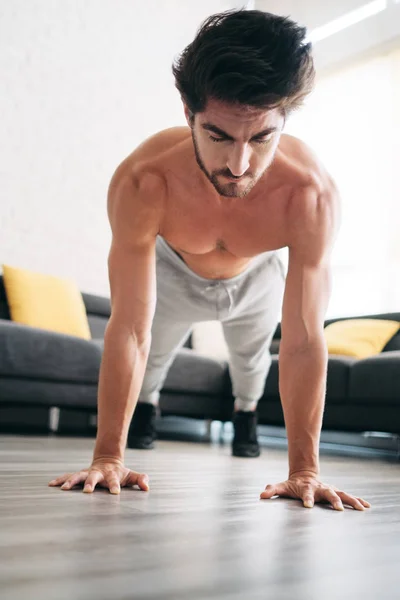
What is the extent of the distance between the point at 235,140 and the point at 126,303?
1.25 feet

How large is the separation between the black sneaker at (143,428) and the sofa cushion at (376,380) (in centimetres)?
93

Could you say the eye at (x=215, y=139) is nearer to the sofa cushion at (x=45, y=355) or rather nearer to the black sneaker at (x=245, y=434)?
the black sneaker at (x=245, y=434)

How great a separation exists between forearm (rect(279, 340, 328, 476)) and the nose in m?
0.37

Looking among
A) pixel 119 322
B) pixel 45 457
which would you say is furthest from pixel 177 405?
pixel 119 322

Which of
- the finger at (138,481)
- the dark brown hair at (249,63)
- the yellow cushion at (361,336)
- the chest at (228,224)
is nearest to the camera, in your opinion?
the dark brown hair at (249,63)

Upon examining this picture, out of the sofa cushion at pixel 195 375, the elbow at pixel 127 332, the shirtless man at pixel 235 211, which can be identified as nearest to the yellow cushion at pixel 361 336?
the sofa cushion at pixel 195 375

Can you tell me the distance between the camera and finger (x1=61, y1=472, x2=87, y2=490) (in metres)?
1.04

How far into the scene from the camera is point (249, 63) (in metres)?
1.00

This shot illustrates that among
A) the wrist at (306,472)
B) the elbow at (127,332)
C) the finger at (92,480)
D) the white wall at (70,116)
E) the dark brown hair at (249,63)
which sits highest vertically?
the white wall at (70,116)

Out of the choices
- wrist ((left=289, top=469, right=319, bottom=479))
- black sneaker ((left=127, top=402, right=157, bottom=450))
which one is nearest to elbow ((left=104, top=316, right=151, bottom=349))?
wrist ((left=289, top=469, right=319, bottom=479))

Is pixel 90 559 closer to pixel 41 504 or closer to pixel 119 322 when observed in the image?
pixel 41 504

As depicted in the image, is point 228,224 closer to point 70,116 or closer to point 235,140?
point 235,140

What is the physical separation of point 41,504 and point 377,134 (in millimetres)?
4053

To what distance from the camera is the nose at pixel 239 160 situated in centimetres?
103
